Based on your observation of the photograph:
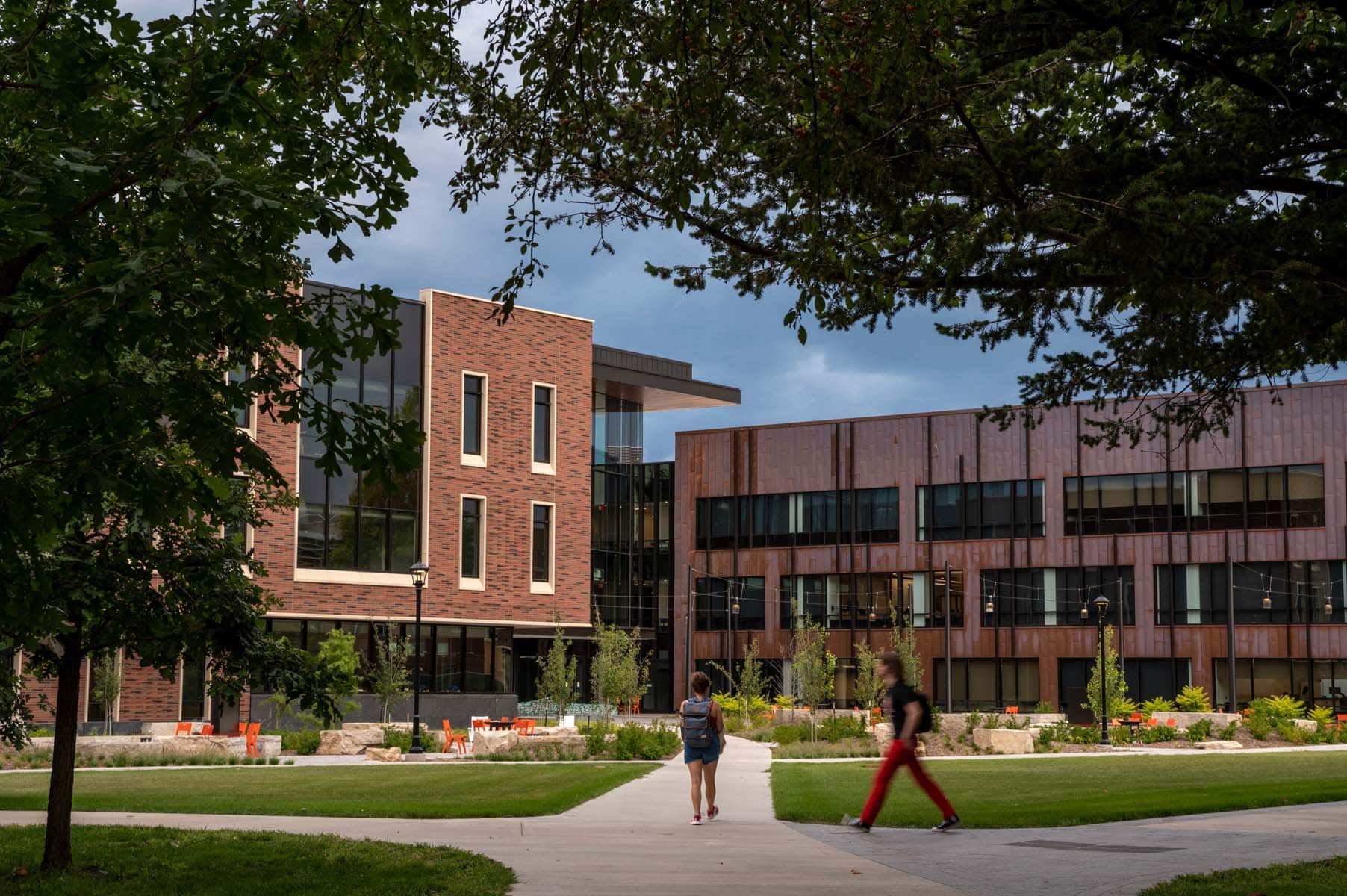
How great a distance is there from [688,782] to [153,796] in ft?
26.8

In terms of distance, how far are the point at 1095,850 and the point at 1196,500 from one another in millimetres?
49804

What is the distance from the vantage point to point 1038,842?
45.9 ft

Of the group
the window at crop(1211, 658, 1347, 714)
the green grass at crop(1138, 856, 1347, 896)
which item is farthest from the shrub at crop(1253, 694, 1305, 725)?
the green grass at crop(1138, 856, 1347, 896)

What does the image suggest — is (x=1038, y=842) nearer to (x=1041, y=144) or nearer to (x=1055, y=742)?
(x=1041, y=144)

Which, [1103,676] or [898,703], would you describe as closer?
[898,703]

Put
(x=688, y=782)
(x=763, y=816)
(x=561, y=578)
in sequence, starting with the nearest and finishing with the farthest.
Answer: (x=763, y=816) < (x=688, y=782) < (x=561, y=578)

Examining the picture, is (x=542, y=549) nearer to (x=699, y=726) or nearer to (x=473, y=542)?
(x=473, y=542)

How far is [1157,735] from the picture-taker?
4150 cm

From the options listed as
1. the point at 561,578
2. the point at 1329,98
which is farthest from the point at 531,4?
the point at 561,578

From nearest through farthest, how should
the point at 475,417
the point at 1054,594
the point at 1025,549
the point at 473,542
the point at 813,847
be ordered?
the point at 813,847 < the point at 473,542 < the point at 475,417 < the point at 1054,594 < the point at 1025,549

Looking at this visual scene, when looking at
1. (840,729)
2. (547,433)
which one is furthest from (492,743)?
(547,433)

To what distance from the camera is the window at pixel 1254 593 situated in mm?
56750

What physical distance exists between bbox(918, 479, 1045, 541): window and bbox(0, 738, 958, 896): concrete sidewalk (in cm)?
4410

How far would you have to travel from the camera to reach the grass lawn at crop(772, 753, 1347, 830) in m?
17.4
